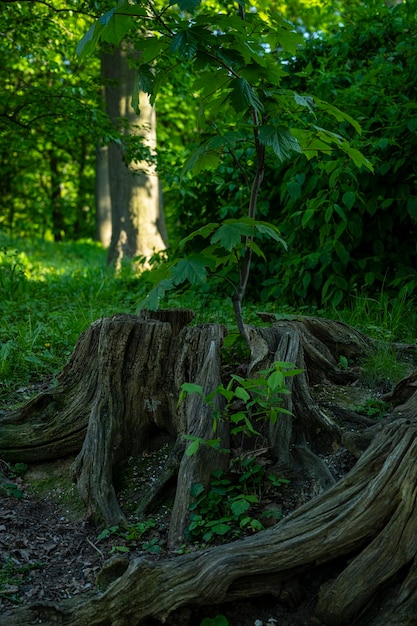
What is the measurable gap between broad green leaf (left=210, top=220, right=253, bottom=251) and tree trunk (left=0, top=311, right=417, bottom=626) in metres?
0.95

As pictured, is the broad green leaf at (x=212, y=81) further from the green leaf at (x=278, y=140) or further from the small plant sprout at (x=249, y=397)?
the small plant sprout at (x=249, y=397)

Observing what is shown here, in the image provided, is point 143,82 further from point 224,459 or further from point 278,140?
point 224,459

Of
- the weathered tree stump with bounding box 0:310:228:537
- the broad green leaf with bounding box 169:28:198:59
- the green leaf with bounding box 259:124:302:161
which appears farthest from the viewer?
the weathered tree stump with bounding box 0:310:228:537

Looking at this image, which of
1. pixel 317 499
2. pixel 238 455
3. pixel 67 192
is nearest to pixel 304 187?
pixel 238 455

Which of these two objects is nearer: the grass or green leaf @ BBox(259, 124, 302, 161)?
green leaf @ BBox(259, 124, 302, 161)

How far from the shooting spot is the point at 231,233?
311 cm

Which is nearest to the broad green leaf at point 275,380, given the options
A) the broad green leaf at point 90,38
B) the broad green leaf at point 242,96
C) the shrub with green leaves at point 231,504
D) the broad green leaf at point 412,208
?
the shrub with green leaves at point 231,504

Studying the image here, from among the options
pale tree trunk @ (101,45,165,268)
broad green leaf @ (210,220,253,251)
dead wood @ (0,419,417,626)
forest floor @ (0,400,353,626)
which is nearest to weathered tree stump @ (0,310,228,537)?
forest floor @ (0,400,353,626)

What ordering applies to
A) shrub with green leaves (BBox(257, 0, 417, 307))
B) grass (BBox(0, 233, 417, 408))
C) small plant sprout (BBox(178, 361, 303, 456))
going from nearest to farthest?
small plant sprout (BBox(178, 361, 303, 456)) → grass (BBox(0, 233, 417, 408)) → shrub with green leaves (BBox(257, 0, 417, 307))

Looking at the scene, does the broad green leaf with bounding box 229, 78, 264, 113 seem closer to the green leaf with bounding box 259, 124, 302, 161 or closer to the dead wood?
the green leaf with bounding box 259, 124, 302, 161

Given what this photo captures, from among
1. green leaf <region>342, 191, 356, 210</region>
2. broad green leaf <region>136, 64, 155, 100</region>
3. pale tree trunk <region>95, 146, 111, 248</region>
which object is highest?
pale tree trunk <region>95, 146, 111, 248</region>

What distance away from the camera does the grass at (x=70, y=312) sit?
5586 millimetres

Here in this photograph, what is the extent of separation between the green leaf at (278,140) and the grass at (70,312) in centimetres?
122

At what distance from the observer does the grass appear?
559 cm
